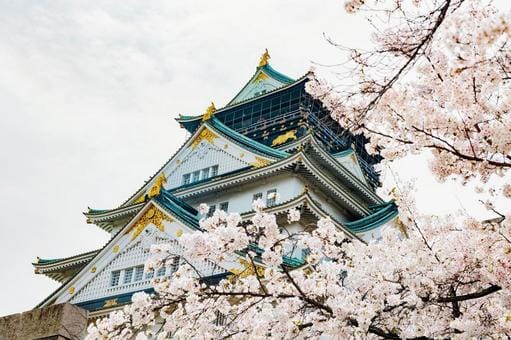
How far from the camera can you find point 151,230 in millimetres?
20219

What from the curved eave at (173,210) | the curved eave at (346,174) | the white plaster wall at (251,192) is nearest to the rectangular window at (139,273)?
the curved eave at (173,210)

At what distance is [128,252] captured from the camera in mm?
20391

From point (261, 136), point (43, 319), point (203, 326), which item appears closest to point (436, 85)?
point (203, 326)

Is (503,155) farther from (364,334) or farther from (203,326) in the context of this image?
(203,326)

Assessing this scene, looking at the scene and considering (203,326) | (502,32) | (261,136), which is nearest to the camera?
(502,32)

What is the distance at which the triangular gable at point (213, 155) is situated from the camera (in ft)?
77.7

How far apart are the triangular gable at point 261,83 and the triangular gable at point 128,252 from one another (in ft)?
41.4

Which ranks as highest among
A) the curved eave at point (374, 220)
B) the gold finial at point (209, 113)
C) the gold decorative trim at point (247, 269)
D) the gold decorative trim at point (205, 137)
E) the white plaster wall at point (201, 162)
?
the gold finial at point (209, 113)

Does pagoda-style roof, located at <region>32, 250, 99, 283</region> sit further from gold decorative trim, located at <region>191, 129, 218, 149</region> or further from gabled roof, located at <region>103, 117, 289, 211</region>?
gold decorative trim, located at <region>191, 129, 218, 149</region>

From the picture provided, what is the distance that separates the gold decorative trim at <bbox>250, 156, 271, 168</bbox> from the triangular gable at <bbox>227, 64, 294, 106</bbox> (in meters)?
8.63

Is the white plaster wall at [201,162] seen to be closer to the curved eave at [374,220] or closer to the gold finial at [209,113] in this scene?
the gold finial at [209,113]

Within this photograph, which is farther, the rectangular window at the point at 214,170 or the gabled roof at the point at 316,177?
the rectangular window at the point at 214,170

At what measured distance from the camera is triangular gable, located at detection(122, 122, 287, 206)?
932 inches

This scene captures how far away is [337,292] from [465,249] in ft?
5.91
